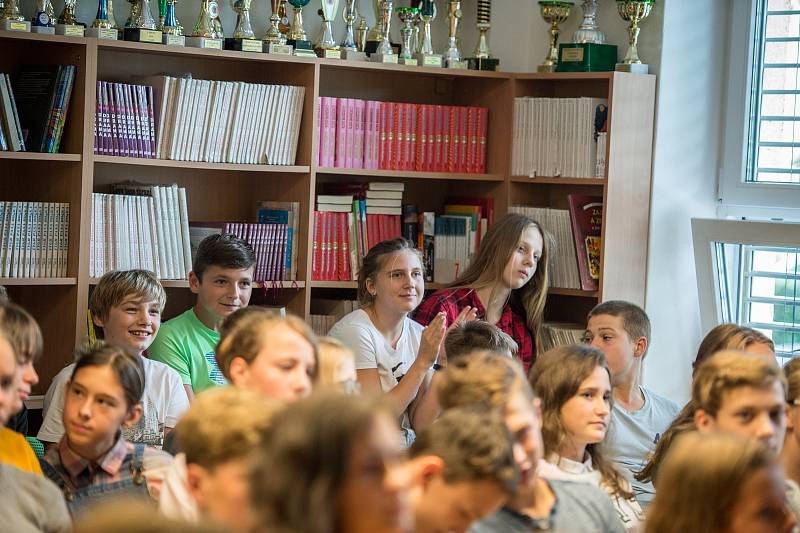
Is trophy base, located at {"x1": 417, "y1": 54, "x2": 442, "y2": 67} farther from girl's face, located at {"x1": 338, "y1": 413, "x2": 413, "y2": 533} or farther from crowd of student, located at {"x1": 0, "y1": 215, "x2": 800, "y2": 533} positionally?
girl's face, located at {"x1": 338, "y1": 413, "x2": 413, "y2": 533}

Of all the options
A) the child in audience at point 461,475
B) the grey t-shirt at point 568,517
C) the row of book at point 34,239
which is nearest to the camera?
the child in audience at point 461,475

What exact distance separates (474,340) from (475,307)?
2.73 feet

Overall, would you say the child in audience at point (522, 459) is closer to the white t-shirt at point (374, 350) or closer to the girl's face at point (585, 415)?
the girl's face at point (585, 415)

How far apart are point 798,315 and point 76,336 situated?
107 inches

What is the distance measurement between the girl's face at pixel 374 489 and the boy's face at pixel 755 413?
4.27 ft

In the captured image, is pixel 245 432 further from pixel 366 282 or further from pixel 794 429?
pixel 366 282

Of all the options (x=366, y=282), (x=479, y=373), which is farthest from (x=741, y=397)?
(x=366, y=282)

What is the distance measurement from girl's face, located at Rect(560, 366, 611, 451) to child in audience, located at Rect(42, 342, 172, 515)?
0.89 metres

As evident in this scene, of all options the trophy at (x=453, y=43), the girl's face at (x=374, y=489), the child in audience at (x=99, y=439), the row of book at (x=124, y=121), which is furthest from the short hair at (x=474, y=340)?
the girl's face at (x=374, y=489)

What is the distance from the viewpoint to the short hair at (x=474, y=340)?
3475mm

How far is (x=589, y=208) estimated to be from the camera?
4582 mm

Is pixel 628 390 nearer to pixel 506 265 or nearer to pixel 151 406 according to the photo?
pixel 506 265

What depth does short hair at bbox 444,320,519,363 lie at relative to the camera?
137 inches

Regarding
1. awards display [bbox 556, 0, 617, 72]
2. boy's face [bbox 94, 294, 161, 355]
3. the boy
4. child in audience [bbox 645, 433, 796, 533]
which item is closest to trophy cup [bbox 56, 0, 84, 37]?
boy's face [bbox 94, 294, 161, 355]
